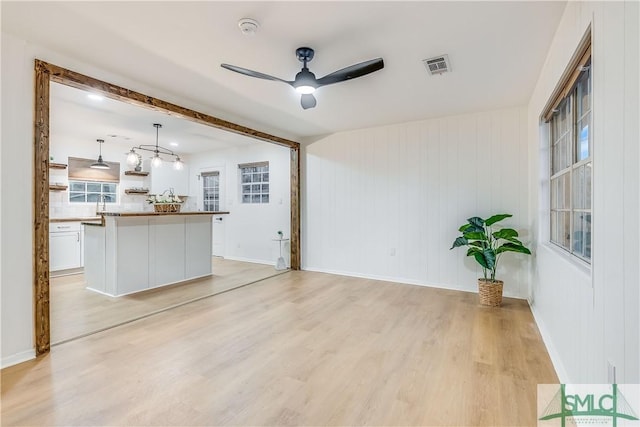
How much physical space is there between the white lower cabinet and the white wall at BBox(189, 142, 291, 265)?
2593mm

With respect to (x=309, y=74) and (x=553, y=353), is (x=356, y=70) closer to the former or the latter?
(x=309, y=74)

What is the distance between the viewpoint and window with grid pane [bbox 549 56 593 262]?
197 cm

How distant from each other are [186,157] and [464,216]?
658 cm

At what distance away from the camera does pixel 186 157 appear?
7809 millimetres

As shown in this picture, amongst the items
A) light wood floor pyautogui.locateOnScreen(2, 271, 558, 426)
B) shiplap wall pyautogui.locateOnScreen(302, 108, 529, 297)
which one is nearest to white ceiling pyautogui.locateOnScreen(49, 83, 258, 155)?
shiplap wall pyautogui.locateOnScreen(302, 108, 529, 297)

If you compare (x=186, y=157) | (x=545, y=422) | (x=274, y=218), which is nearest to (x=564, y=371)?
(x=545, y=422)

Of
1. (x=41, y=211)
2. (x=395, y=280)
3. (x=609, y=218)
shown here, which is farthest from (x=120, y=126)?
(x=609, y=218)

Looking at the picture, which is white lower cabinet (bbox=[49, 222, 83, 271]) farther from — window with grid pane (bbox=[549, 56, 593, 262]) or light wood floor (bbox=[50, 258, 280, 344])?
window with grid pane (bbox=[549, 56, 593, 262])

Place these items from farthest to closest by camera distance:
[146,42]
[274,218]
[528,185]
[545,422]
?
[274,218] < [528,185] < [146,42] < [545,422]

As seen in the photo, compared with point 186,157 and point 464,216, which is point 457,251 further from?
point 186,157

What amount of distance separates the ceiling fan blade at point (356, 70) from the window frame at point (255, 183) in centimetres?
415

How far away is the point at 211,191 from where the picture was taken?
7.56 metres

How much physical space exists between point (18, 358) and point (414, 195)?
4.70m

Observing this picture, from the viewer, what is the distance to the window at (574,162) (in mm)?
1965
